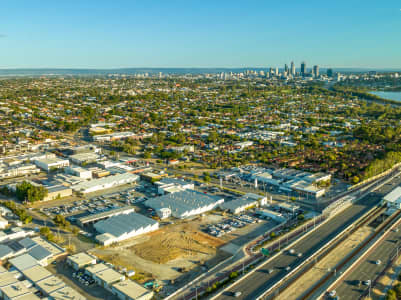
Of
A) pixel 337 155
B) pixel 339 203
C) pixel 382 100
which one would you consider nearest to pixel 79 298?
pixel 339 203

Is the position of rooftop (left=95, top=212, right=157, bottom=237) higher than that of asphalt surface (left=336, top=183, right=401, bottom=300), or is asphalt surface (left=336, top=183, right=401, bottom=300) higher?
rooftop (left=95, top=212, right=157, bottom=237)

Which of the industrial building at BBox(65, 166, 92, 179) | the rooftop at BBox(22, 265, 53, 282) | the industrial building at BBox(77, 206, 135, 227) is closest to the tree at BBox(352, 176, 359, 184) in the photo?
the industrial building at BBox(77, 206, 135, 227)

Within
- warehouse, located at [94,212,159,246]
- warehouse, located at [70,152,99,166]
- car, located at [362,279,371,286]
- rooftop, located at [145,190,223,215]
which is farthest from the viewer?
warehouse, located at [70,152,99,166]

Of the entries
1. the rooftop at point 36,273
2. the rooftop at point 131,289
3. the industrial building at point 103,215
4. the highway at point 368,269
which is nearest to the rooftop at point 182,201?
the industrial building at point 103,215

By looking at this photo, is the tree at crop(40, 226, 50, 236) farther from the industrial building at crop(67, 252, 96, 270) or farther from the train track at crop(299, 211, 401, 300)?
the train track at crop(299, 211, 401, 300)

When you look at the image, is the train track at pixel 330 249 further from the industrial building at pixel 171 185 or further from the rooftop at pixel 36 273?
the industrial building at pixel 171 185
